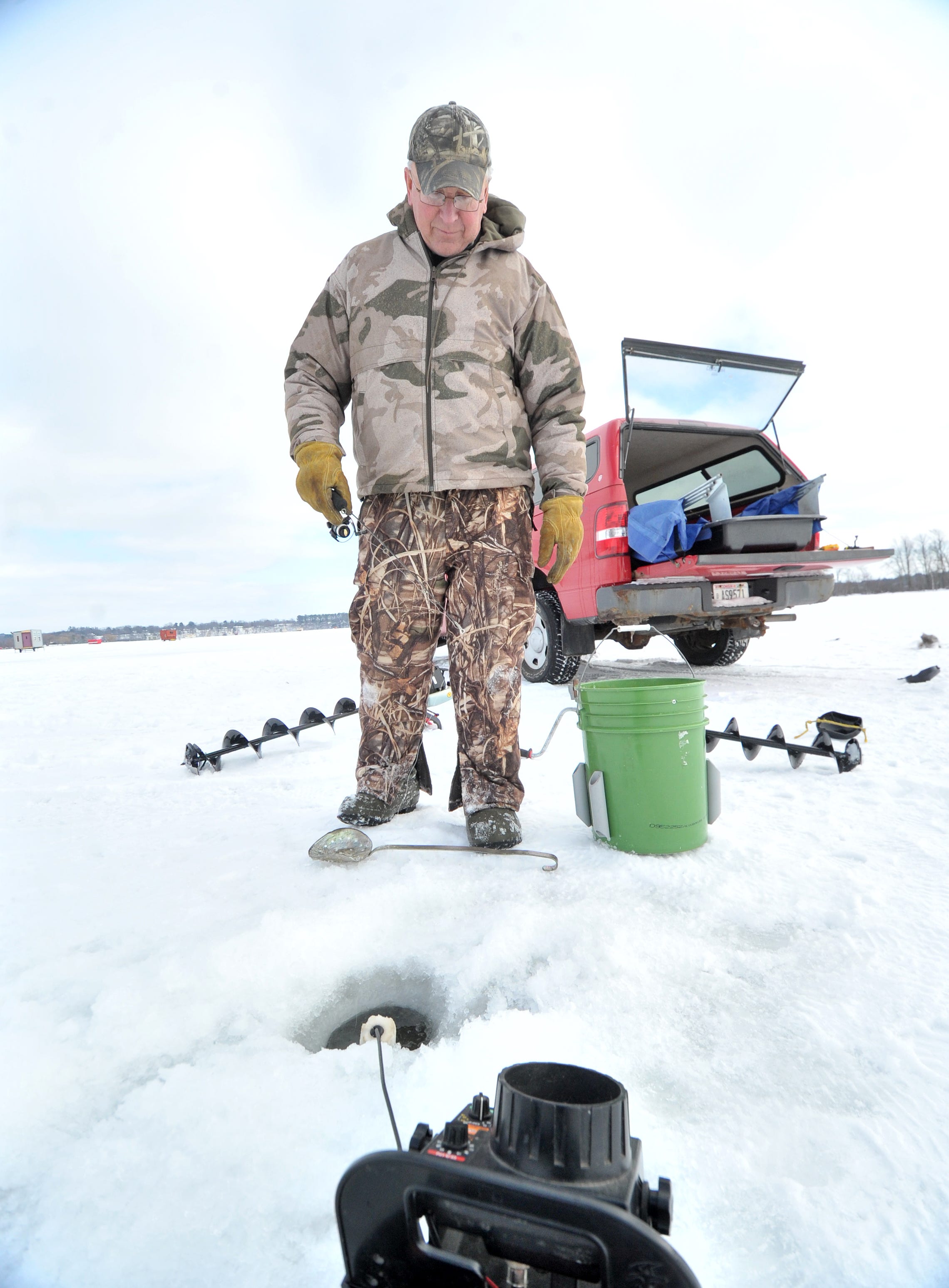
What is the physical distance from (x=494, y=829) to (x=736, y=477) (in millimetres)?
4564

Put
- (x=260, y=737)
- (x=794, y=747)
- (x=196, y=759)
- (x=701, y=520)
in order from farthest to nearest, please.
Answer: (x=701, y=520) → (x=260, y=737) → (x=196, y=759) → (x=794, y=747)

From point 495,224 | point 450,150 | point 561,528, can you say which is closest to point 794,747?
point 561,528

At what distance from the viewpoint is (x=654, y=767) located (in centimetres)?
196

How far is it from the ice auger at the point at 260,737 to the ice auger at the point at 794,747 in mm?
2336

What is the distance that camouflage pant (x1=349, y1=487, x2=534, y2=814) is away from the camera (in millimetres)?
2270

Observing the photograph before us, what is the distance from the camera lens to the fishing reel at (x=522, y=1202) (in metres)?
0.47

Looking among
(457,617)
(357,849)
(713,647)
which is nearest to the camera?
(357,849)

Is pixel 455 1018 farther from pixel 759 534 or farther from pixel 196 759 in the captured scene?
pixel 759 534

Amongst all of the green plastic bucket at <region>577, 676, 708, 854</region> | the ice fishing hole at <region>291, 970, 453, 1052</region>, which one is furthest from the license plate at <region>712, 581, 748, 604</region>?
the ice fishing hole at <region>291, 970, 453, 1052</region>

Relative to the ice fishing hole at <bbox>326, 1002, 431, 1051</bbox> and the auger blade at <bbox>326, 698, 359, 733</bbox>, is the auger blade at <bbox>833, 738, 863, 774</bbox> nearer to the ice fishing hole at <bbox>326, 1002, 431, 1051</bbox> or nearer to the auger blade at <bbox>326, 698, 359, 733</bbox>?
the ice fishing hole at <bbox>326, 1002, 431, 1051</bbox>

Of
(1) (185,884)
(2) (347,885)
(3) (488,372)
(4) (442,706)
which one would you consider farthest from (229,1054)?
(4) (442,706)

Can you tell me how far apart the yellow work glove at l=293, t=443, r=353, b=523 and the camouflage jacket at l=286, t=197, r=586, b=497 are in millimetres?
46

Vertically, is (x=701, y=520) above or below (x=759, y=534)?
above

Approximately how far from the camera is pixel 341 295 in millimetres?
2336
